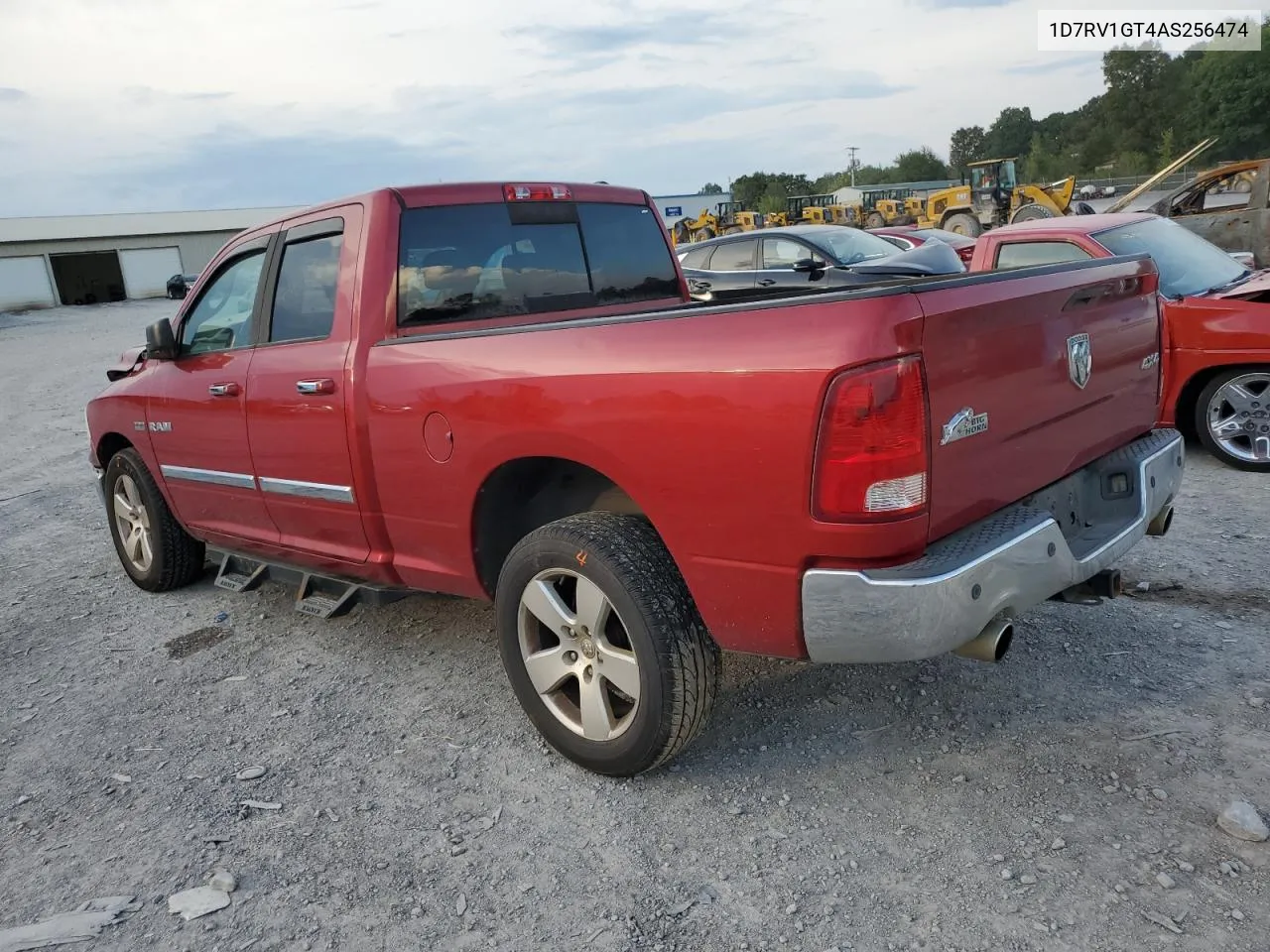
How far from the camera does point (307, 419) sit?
3.86 meters

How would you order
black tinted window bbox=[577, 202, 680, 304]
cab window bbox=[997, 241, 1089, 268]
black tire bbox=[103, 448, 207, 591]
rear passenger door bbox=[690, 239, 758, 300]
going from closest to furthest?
black tinted window bbox=[577, 202, 680, 304] < black tire bbox=[103, 448, 207, 591] < cab window bbox=[997, 241, 1089, 268] < rear passenger door bbox=[690, 239, 758, 300]

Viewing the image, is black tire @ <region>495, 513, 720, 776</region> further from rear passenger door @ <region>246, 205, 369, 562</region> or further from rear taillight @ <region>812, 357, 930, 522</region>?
rear passenger door @ <region>246, 205, 369, 562</region>

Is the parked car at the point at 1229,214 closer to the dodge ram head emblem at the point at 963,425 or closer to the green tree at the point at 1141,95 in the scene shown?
the dodge ram head emblem at the point at 963,425

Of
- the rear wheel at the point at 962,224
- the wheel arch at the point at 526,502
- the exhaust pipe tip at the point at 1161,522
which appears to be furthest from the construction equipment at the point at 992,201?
the wheel arch at the point at 526,502

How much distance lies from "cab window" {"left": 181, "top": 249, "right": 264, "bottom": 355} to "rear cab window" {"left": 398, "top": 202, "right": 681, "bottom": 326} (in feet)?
3.35

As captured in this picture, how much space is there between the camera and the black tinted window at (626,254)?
171 inches

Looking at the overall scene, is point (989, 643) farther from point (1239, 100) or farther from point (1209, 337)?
point (1239, 100)

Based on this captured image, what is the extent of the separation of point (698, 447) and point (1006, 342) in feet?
2.95

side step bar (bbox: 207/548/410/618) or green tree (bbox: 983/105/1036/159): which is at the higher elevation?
green tree (bbox: 983/105/1036/159)

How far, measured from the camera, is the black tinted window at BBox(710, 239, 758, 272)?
1263 centimetres

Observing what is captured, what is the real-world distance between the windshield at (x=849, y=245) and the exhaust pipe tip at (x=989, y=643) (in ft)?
32.9

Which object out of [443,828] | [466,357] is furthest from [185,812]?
[466,357]

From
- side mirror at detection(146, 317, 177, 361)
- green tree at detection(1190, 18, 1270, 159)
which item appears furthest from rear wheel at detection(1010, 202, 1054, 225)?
green tree at detection(1190, 18, 1270, 159)

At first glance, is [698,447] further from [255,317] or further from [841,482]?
[255,317]
